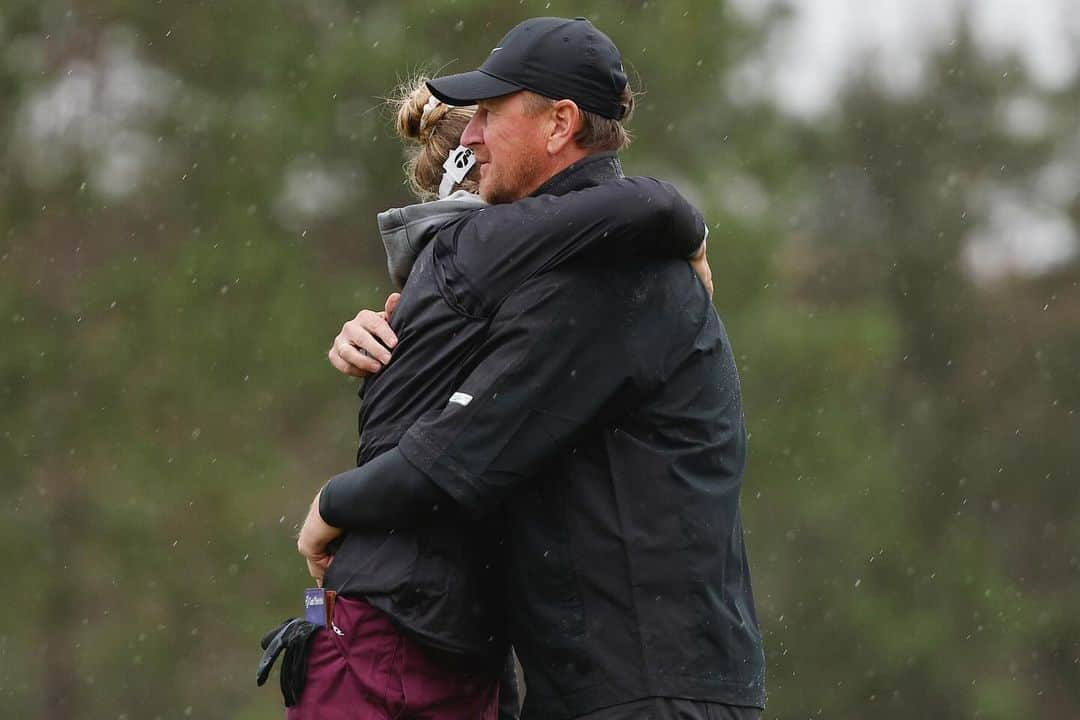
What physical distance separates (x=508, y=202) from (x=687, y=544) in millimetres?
752

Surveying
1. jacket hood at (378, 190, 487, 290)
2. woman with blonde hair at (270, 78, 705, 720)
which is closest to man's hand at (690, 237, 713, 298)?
woman with blonde hair at (270, 78, 705, 720)

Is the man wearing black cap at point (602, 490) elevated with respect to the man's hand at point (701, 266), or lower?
lower

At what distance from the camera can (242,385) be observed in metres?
13.7

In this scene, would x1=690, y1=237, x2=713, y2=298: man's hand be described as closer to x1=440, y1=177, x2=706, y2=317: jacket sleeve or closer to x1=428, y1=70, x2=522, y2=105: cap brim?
x1=440, y1=177, x2=706, y2=317: jacket sleeve

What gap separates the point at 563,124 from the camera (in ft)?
10.1

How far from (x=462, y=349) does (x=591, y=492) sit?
1.15 feet

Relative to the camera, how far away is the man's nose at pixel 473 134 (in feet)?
10.4

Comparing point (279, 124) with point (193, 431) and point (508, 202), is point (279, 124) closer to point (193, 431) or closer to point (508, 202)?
point (193, 431)

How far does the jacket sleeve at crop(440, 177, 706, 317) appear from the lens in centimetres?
289

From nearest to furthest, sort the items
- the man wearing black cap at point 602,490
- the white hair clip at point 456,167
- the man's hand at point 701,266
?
1. the man wearing black cap at point 602,490
2. the man's hand at point 701,266
3. the white hair clip at point 456,167

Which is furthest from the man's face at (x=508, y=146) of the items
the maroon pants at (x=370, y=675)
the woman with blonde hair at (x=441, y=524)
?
the maroon pants at (x=370, y=675)

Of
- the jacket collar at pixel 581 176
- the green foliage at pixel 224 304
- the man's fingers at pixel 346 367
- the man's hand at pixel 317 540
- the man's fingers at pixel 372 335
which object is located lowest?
the green foliage at pixel 224 304

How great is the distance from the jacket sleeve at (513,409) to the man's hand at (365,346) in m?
0.23

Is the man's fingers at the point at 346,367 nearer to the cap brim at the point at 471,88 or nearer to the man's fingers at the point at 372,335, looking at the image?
the man's fingers at the point at 372,335
